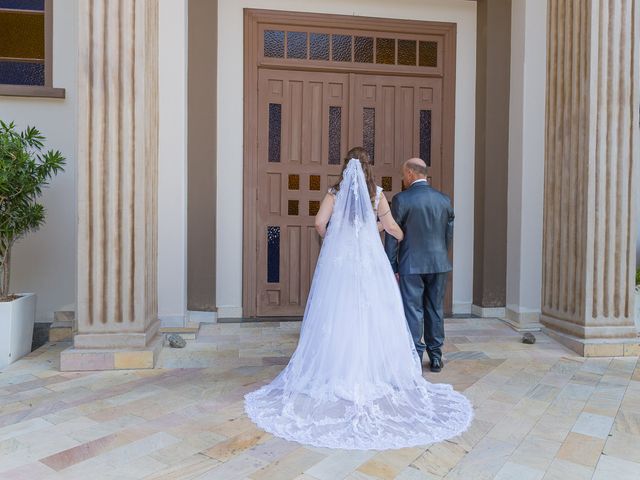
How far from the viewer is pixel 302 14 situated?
5.38 meters

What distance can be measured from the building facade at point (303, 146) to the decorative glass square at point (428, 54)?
0.02 m

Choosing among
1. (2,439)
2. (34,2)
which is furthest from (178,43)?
(2,439)

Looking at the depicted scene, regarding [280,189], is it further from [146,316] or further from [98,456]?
[98,456]

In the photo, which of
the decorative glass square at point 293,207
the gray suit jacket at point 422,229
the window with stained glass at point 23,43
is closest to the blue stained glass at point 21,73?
the window with stained glass at point 23,43

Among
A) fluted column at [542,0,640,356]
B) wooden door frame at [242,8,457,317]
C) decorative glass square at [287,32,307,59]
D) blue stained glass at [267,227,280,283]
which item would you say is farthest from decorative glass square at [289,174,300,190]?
fluted column at [542,0,640,356]

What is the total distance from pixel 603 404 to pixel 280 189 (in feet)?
11.7

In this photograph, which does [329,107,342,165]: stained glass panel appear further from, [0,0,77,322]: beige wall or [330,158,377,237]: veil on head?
[0,0,77,322]: beige wall

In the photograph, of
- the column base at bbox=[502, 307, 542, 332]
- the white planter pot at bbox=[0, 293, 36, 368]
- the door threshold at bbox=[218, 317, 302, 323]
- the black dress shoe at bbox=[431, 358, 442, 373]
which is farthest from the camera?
the door threshold at bbox=[218, 317, 302, 323]

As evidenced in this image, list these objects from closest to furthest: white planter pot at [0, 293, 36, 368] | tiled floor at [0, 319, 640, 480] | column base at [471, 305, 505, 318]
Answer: tiled floor at [0, 319, 640, 480]
white planter pot at [0, 293, 36, 368]
column base at [471, 305, 505, 318]

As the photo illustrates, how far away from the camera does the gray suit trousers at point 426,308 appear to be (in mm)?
3818

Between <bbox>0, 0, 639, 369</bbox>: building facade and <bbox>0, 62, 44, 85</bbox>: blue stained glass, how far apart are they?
0.71 feet

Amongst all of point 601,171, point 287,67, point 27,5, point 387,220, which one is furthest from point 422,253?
point 27,5

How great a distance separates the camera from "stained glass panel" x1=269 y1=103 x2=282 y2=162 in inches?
215

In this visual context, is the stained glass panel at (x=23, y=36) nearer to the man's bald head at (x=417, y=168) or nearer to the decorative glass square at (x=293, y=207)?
the decorative glass square at (x=293, y=207)
